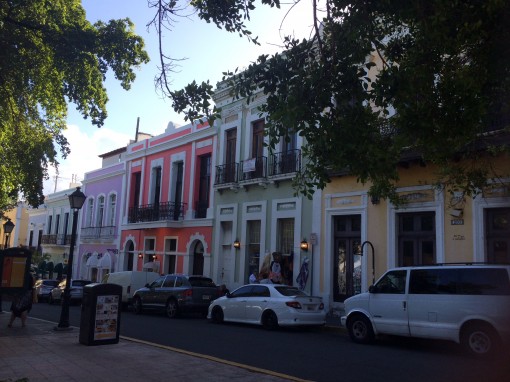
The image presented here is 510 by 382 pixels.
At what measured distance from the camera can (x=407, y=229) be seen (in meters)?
17.3

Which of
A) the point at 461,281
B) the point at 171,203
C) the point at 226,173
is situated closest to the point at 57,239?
the point at 171,203

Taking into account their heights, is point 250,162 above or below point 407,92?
above

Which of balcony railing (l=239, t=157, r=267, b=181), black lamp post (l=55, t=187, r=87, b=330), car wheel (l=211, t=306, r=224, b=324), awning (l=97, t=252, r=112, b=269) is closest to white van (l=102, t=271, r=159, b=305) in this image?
balcony railing (l=239, t=157, r=267, b=181)

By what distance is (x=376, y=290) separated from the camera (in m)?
12.5

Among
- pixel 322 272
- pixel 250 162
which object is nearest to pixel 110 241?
pixel 250 162

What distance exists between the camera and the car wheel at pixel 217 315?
1720 centimetres

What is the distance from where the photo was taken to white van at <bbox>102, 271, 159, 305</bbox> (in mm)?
23031

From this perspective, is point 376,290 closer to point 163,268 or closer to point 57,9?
point 57,9

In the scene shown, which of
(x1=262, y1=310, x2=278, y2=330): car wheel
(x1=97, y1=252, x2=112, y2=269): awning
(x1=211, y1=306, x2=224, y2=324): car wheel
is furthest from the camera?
(x1=97, y1=252, x2=112, y2=269): awning

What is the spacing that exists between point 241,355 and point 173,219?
18358 millimetres

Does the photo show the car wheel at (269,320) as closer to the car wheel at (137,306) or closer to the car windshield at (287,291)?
the car windshield at (287,291)

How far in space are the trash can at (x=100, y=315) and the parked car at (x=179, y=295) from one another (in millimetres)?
8379

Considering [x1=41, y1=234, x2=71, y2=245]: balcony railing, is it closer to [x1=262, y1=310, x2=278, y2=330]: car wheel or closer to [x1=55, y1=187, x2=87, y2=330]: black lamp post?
[x1=55, y1=187, x2=87, y2=330]: black lamp post

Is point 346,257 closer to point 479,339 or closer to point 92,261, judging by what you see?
point 479,339
